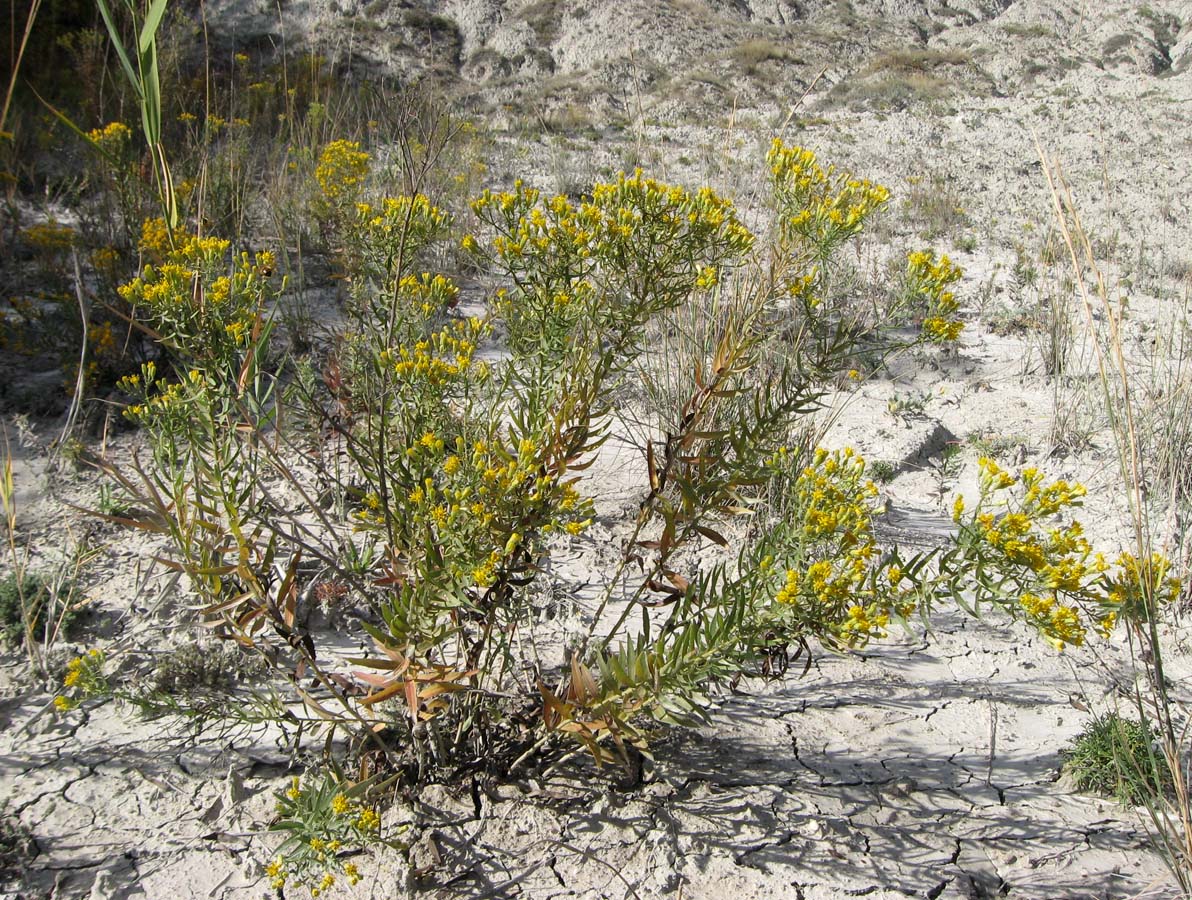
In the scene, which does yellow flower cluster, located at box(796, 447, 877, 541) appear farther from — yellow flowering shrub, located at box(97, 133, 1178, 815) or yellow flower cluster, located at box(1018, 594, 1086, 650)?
yellow flower cluster, located at box(1018, 594, 1086, 650)

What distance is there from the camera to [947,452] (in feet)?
11.8

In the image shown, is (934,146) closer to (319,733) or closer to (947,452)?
(947,452)

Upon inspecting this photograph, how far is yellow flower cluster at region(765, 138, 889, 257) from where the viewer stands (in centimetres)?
174

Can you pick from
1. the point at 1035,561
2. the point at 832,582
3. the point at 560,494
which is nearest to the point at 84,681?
the point at 560,494

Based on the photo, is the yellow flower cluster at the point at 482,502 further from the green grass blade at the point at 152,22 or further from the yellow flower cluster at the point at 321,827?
the green grass blade at the point at 152,22

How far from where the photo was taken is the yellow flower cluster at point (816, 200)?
5.70ft

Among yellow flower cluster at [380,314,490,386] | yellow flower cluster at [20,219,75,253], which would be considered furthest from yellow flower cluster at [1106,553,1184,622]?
yellow flower cluster at [20,219,75,253]

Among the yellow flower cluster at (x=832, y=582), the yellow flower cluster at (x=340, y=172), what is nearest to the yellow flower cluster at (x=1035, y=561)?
the yellow flower cluster at (x=832, y=582)

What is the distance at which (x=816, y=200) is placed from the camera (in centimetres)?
184

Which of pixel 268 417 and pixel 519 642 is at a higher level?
pixel 268 417

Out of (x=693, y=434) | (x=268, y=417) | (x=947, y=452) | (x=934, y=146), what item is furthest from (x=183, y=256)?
(x=934, y=146)

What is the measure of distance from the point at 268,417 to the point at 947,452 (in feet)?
10.1

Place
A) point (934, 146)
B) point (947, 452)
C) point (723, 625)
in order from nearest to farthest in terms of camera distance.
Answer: point (723, 625) → point (947, 452) → point (934, 146)

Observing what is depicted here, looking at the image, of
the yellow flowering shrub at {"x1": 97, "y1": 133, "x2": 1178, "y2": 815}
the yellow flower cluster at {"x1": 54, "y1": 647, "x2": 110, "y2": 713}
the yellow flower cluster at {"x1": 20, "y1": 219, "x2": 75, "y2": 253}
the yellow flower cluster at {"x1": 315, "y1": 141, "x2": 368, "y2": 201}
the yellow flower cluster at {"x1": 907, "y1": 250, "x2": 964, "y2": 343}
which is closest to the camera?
the yellow flowering shrub at {"x1": 97, "y1": 133, "x2": 1178, "y2": 815}
